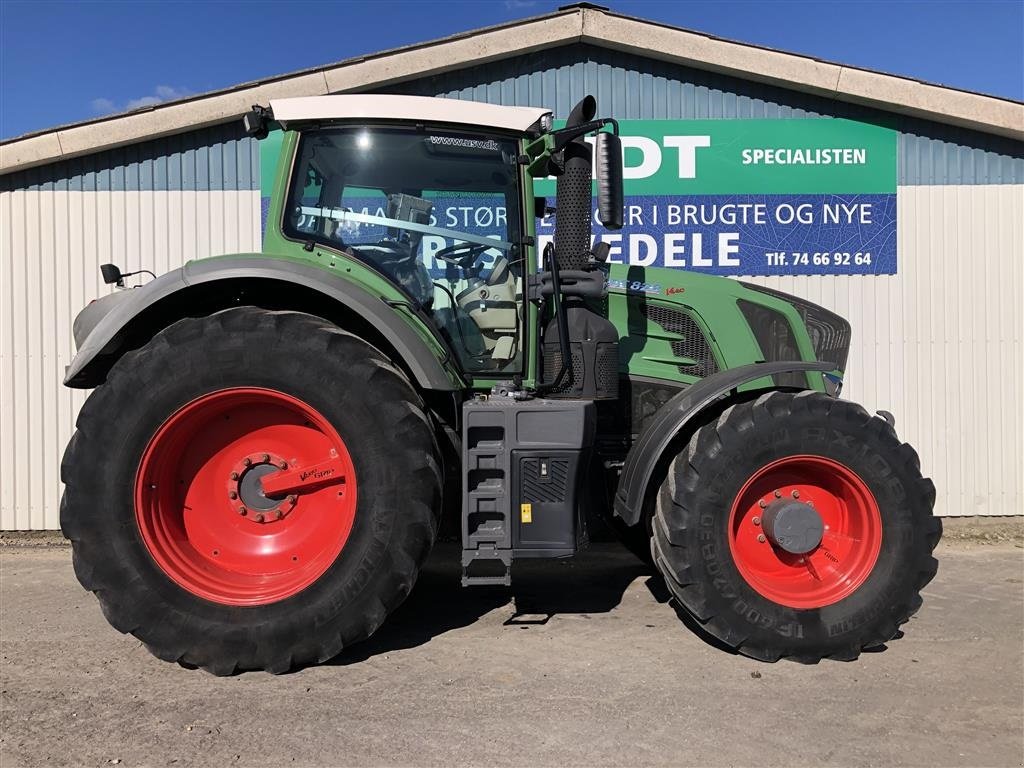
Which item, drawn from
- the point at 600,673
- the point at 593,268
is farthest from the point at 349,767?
the point at 593,268

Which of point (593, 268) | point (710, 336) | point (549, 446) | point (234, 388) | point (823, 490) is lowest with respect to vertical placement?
point (823, 490)

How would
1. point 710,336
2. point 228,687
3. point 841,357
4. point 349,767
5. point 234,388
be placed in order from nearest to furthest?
Answer: point 349,767 < point 228,687 < point 234,388 < point 710,336 < point 841,357

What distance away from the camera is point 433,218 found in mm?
3680

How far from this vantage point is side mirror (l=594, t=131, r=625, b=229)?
321cm

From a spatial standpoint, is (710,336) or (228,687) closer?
(228,687)

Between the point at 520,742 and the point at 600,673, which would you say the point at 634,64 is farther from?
the point at 520,742

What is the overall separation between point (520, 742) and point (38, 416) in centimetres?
529

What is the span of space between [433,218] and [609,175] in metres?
0.94

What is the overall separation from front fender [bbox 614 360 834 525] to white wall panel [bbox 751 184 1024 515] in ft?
9.47

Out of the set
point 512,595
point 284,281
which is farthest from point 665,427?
point 284,281

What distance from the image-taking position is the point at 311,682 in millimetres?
3102

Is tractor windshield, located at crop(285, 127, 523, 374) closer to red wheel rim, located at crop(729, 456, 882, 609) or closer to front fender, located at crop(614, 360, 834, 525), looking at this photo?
front fender, located at crop(614, 360, 834, 525)

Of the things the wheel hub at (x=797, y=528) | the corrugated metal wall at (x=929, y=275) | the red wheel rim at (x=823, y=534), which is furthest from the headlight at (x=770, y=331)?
the corrugated metal wall at (x=929, y=275)

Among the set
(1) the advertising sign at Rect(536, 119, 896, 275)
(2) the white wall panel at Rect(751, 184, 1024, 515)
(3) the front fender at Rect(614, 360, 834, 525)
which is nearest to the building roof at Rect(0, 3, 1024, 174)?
(1) the advertising sign at Rect(536, 119, 896, 275)
